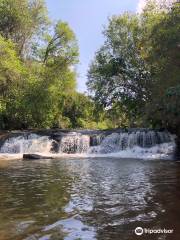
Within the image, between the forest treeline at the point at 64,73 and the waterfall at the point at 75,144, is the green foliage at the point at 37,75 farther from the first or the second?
the waterfall at the point at 75,144

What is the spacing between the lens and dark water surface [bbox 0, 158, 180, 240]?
7398 mm

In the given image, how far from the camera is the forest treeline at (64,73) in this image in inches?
1549

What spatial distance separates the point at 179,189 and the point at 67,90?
36.1 metres

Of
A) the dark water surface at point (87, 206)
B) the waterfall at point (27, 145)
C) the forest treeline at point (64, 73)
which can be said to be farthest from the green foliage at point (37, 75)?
the dark water surface at point (87, 206)

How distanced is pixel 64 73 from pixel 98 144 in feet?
52.1

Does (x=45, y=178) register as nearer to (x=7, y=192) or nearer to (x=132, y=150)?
(x=7, y=192)

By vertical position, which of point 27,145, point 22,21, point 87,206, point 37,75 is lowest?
point 87,206

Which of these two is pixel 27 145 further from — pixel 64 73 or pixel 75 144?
pixel 64 73

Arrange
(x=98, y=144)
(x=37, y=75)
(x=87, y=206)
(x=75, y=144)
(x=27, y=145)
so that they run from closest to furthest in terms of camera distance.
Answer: (x=87, y=206)
(x=98, y=144)
(x=75, y=144)
(x=27, y=145)
(x=37, y=75)

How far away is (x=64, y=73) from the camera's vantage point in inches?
1726

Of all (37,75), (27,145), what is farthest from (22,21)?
(27,145)

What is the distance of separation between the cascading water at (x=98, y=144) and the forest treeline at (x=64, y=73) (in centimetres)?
743

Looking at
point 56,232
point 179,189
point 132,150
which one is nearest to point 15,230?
point 56,232

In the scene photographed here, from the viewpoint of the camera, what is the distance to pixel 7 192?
451 inches
